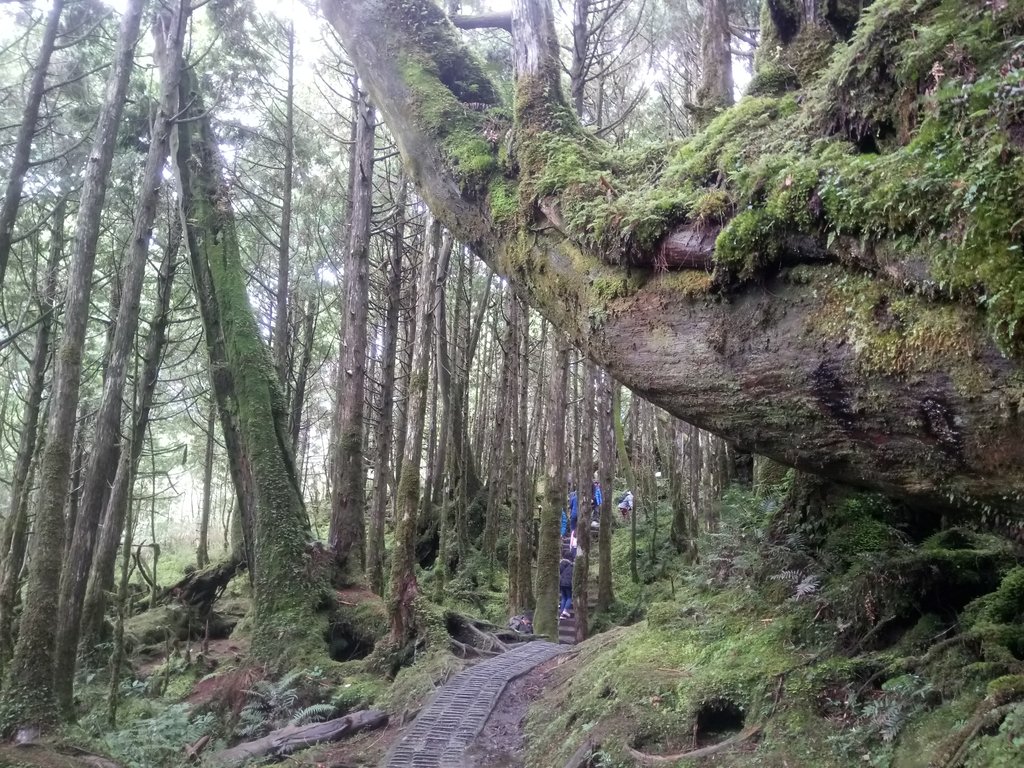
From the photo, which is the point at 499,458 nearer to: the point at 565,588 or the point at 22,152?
the point at 565,588

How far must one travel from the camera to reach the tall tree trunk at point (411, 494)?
28.4 ft

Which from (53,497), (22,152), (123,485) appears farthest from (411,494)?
(22,152)

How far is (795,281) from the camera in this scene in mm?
3424

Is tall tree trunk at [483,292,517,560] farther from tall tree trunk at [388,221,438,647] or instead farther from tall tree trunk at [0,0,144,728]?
tall tree trunk at [0,0,144,728]

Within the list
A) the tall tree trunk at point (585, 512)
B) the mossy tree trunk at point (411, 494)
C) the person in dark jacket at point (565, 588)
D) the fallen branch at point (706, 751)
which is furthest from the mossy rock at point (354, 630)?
the fallen branch at point (706, 751)

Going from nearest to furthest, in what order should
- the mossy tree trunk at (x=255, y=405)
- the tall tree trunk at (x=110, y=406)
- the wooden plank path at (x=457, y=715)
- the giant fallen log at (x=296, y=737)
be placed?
1. the wooden plank path at (x=457, y=715)
2. the giant fallen log at (x=296, y=737)
3. the tall tree trunk at (x=110, y=406)
4. the mossy tree trunk at (x=255, y=405)

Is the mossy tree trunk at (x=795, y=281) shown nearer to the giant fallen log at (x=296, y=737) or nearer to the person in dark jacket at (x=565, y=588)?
the giant fallen log at (x=296, y=737)

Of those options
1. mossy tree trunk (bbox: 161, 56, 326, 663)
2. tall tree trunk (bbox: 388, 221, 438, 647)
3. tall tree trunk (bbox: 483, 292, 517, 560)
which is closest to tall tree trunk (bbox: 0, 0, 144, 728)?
mossy tree trunk (bbox: 161, 56, 326, 663)

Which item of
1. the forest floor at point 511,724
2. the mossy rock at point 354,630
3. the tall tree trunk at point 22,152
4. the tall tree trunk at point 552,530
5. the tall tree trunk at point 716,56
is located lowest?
the forest floor at point 511,724

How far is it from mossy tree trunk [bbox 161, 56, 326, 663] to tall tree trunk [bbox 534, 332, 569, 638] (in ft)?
11.9

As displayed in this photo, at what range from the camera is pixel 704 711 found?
477cm

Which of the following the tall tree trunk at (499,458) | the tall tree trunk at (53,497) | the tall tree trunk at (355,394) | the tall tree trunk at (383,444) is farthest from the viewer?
the tall tree trunk at (499,458)

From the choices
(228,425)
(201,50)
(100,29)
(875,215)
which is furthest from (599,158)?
(201,50)

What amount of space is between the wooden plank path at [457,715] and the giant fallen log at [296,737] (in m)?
0.71
